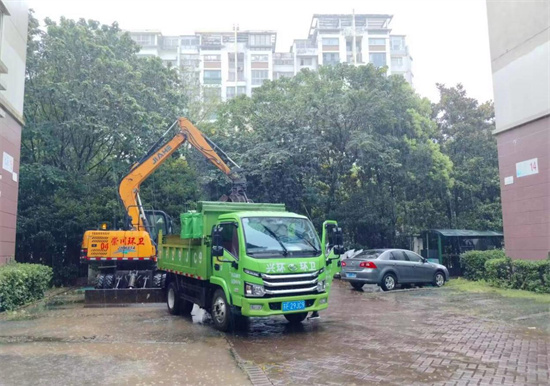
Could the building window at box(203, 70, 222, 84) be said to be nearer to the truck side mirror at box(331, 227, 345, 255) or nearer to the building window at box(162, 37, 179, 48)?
the building window at box(162, 37, 179, 48)

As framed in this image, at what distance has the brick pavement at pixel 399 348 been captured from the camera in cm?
563

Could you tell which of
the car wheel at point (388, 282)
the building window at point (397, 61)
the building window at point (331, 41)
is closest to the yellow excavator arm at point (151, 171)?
the car wheel at point (388, 282)

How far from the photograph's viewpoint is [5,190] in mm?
13508

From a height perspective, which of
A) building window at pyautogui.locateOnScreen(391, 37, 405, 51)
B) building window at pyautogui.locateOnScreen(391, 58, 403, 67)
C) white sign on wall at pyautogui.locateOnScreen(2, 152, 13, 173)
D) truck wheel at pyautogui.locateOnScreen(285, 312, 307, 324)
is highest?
building window at pyautogui.locateOnScreen(391, 37, 405, 51)

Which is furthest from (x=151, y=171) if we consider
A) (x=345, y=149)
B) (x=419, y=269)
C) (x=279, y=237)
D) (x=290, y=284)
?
(x=345, y=149)

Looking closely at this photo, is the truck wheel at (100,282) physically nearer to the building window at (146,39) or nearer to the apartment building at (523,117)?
the apartment building at (523,117)

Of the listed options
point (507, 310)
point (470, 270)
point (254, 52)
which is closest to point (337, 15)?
point (254, 52)

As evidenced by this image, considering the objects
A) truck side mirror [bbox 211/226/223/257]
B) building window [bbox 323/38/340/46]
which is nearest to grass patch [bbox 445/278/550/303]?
truck side mirror [bbox 211/226/223/257]

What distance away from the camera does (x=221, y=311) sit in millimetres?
8602

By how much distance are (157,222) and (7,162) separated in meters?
5.06

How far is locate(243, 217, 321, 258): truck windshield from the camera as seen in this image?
8.18 metres

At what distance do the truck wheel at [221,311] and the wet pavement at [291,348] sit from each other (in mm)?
220

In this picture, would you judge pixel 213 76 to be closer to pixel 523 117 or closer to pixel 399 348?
pixel 523 117

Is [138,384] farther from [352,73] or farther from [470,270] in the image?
[352,73]
